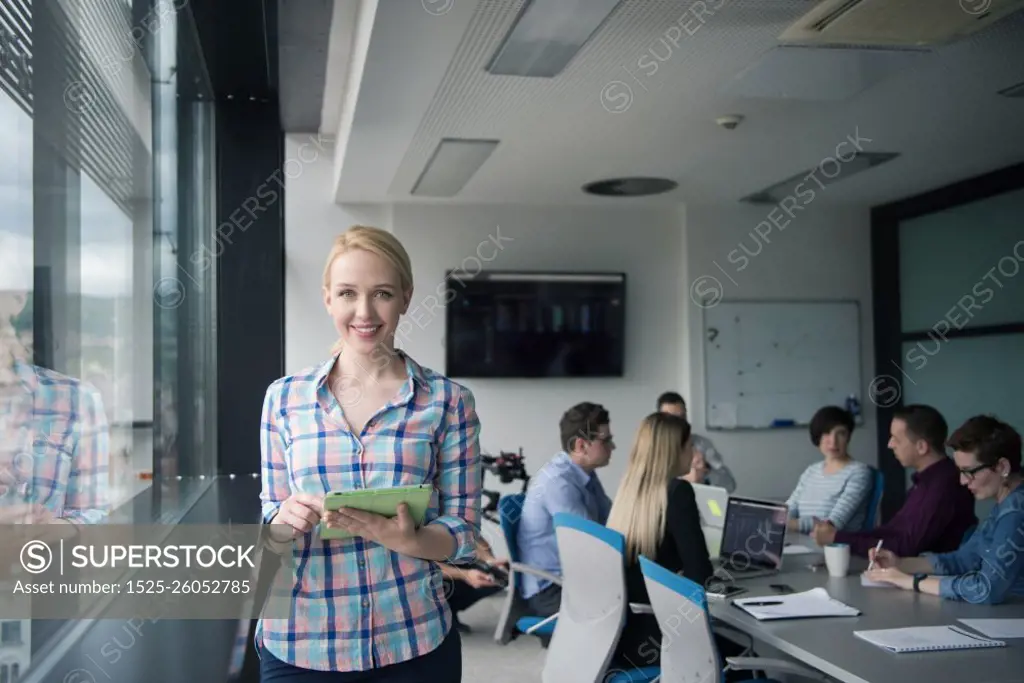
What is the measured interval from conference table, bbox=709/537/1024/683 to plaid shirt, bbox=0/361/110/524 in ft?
6.17

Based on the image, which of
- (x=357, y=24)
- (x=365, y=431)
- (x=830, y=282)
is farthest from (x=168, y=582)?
(x=830, y=282)

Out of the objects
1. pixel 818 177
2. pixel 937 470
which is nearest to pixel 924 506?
pixel 937 470

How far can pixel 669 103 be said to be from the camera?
14.5ft

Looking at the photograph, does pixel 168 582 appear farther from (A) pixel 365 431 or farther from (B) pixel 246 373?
(B) pixel 246 373

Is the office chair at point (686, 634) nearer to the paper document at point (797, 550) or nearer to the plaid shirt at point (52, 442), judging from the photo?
the paper document at point (797, 550)

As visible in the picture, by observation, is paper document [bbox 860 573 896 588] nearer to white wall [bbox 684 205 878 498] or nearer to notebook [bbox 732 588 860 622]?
notebook [bbox 732 588 860 622]

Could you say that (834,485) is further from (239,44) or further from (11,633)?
(11,633)

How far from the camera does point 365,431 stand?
5.04 feet

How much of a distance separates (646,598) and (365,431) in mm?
2082

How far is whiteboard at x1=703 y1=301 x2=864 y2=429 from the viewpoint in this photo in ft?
23.7

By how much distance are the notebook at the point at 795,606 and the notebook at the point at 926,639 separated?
0.74ft

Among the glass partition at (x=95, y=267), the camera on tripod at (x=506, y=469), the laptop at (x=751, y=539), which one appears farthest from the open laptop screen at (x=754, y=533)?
the glass partition at (x=95, y=267)

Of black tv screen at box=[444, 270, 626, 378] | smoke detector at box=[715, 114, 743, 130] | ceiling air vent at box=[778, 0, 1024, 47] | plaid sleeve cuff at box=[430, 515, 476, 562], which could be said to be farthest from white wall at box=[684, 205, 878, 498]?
plaid sleeve cuff at box=[430, 515, 476, 562]

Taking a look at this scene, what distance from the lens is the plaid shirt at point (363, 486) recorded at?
1.49 metres
